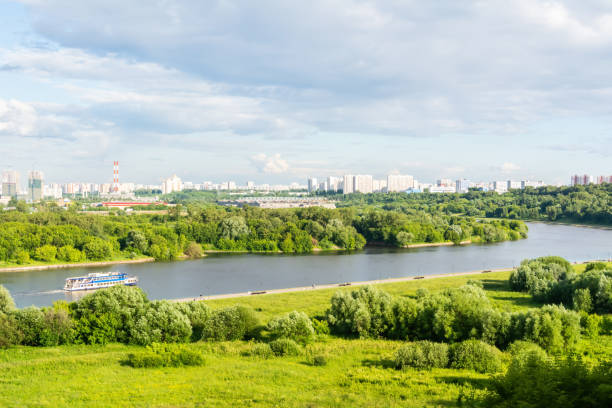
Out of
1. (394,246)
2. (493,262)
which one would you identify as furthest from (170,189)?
(493,262)

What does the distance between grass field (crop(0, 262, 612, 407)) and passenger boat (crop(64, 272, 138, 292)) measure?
9.19 m

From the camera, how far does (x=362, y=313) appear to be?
32.6 feet

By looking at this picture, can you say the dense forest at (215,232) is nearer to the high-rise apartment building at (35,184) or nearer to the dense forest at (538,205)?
the dense forest at (538,205)

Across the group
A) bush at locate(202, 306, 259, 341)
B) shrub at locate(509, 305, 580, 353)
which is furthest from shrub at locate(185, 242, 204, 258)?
shrub at locate(509, 305, 580, 353)

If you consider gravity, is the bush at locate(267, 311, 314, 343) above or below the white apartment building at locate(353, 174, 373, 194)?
below

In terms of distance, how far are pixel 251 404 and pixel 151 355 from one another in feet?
9.02

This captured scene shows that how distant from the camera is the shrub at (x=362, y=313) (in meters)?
9.91

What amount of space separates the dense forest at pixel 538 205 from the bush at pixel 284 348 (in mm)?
40576

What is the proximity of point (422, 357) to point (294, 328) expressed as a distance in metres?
2.92

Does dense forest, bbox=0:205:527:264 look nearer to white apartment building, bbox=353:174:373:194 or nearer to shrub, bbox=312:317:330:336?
shrub, bbox=312:317:330:336

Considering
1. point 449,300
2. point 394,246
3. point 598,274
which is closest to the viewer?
point 449,300

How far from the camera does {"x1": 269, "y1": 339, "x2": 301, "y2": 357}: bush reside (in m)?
8.24

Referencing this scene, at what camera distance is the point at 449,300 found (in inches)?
379

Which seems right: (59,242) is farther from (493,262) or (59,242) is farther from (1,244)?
(493,262)
